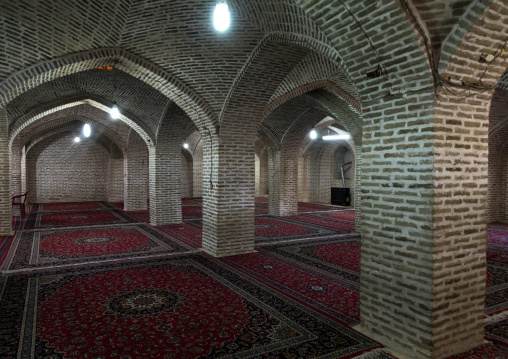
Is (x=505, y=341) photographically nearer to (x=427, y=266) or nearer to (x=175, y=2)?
(x=427, y=266)

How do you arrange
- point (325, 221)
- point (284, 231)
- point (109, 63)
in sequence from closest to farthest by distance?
point (109, 63) < point (284, 231) < point (325, 221)

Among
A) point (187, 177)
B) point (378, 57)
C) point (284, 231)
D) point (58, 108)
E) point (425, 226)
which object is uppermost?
point (58, 108)

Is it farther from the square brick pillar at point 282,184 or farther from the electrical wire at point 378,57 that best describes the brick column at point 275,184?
the electrical wire at point 378,57

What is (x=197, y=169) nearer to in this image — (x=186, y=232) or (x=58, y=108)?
(x=58, y=108)

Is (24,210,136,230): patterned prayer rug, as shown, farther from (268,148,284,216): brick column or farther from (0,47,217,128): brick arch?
(0,47,217,128): brick arch

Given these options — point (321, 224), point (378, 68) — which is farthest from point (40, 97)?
point (378, 68)

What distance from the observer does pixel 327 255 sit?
284 inches

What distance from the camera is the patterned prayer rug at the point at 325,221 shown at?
35.2 ft

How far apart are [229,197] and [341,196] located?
11518 mm

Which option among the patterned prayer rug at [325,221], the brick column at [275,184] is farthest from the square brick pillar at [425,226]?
the brick column at [275,184]

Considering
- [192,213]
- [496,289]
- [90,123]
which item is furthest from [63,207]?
[496,289]

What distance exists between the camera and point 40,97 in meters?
9.99

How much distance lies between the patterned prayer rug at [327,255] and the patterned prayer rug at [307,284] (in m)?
0.21

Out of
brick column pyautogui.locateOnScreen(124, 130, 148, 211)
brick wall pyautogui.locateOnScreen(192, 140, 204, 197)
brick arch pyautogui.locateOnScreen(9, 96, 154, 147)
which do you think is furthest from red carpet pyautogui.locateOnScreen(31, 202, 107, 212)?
brick wall pyautogui.locateOnScreen(192, 140, 204, 197)
